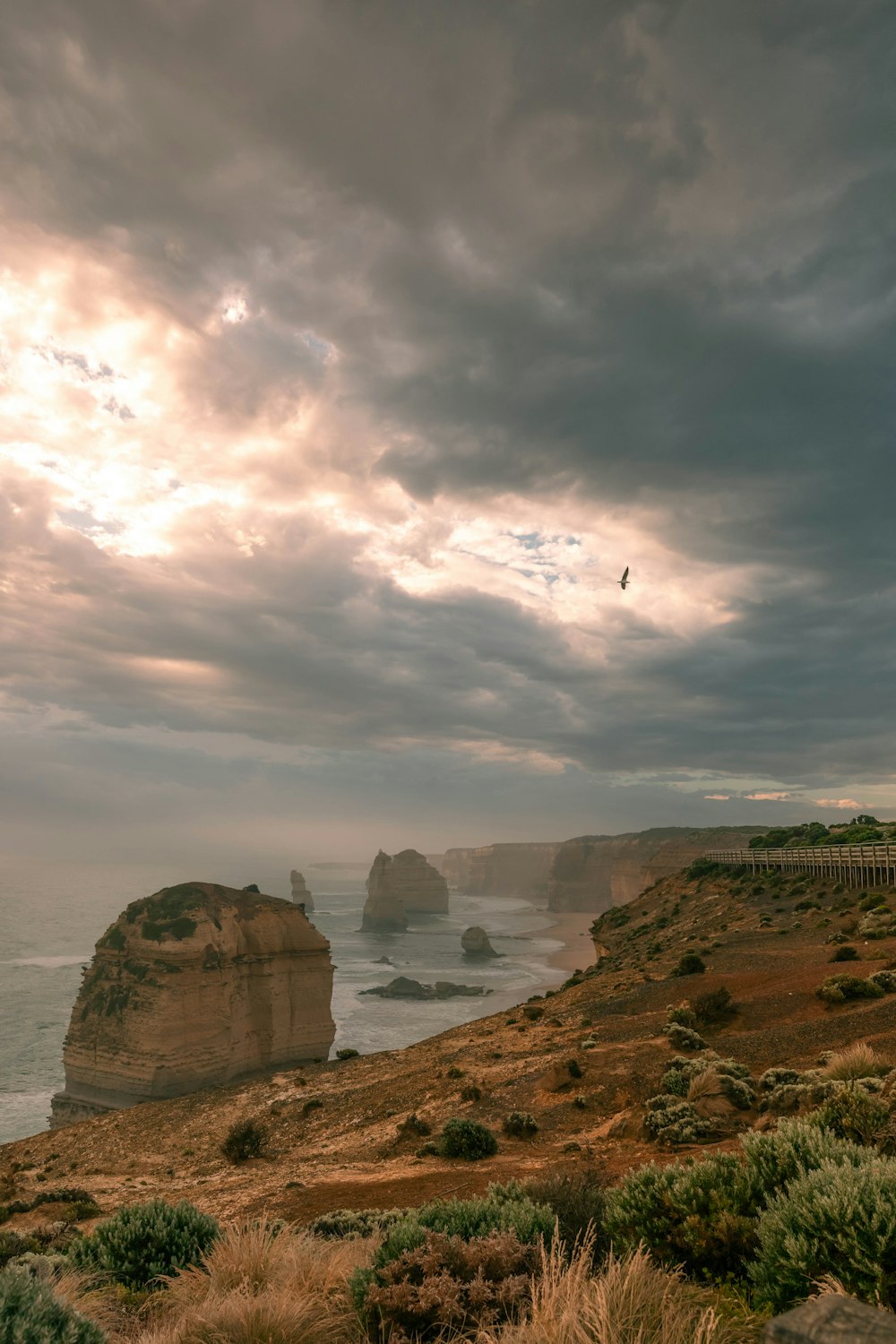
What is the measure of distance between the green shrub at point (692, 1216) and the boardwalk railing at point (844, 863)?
131 feet

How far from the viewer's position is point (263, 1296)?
6289 mm

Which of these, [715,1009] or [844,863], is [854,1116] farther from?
[844,863]

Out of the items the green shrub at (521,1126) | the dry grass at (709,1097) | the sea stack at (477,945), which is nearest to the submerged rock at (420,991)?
the sea stack at (477,945)

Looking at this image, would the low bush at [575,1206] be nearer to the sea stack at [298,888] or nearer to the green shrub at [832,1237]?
the green shrub at [832,1237]

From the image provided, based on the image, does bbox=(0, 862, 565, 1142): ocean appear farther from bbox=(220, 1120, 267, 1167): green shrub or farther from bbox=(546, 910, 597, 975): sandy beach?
bbox=(220, 1120, 267, 1167): green shrub

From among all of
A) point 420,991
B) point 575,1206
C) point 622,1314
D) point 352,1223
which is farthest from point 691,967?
point 420,991

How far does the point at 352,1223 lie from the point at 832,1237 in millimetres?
8756

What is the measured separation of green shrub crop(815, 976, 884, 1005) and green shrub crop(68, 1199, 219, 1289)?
64.9ft

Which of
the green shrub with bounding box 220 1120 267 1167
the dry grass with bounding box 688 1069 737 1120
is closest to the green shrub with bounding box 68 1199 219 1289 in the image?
the dry grass with bounding box 688 1069 737 1120

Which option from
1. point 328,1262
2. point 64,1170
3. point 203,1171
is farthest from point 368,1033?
point 328,1262

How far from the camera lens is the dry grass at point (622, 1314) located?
471cm

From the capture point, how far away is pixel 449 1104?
22.4 m

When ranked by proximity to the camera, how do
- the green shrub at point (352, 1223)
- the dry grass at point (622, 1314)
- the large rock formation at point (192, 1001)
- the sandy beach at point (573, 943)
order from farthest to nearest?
the sandy beach at point (573, 943) < the large rock formation at point (192, 1001) < the green shrub at point (352, 1223) < the dry grass at point (622, 1314)

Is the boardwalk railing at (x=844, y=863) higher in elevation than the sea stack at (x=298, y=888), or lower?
higher
